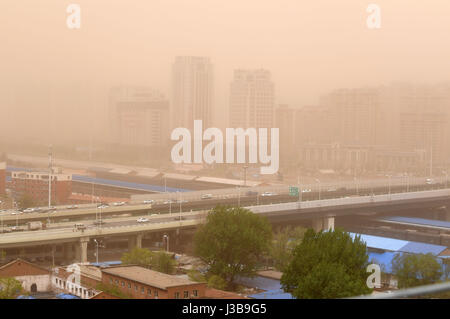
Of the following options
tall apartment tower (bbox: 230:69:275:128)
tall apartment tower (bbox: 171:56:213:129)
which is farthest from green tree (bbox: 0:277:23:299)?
tall apartment tower (bbox: 171:56:213:129)

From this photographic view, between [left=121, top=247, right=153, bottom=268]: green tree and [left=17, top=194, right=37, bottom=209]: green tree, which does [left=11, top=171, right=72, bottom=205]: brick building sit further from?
[left=121, top=247, right=153, bottom=268]: green tree

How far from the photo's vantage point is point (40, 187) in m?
10.6

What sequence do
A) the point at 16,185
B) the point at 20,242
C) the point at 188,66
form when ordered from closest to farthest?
the point at 20,242 → the point at 16,185 → the point at 188,66

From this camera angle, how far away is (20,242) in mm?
6113

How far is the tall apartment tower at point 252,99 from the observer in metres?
15.4

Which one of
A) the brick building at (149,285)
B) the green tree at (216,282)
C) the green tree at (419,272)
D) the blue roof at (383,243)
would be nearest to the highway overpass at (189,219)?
the blue roof at (383,243)

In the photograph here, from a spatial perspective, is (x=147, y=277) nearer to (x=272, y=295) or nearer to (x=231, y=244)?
(x=272, y=295)

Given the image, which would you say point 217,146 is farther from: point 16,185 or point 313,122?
point 16,185

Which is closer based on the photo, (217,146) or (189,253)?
(189,253)

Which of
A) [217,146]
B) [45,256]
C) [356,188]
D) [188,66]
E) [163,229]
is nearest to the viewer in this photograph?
[45,256]

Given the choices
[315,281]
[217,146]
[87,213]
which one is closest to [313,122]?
[217,146]

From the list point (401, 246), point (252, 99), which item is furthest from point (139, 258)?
point (252, 99)
